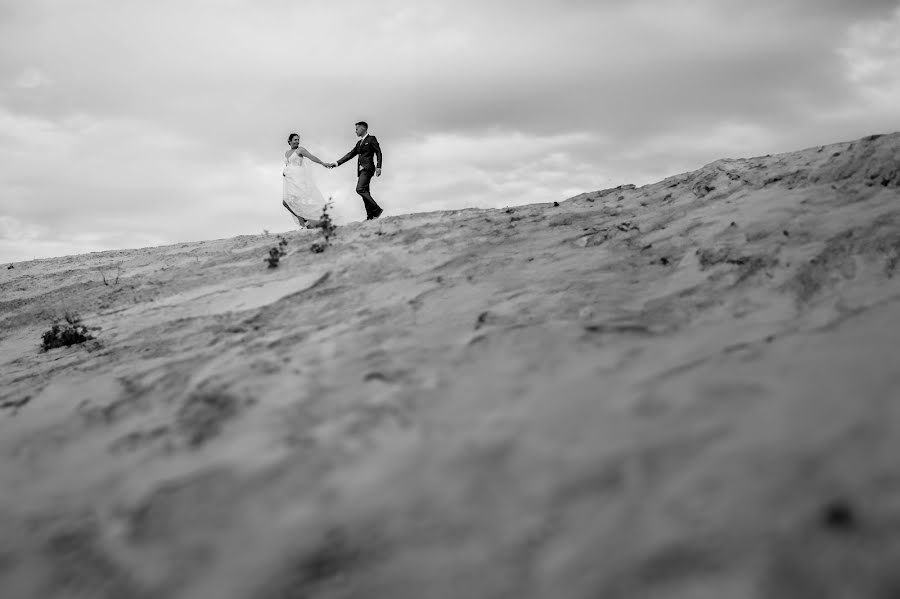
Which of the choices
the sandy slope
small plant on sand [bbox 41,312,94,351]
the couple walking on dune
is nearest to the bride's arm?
the couple walking on dune

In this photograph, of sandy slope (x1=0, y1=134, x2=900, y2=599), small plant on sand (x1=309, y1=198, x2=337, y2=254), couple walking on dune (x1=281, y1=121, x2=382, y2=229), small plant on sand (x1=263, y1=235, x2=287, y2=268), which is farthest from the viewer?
couple walking on dune (x1=281, y1=121, x2=382, y2=229)

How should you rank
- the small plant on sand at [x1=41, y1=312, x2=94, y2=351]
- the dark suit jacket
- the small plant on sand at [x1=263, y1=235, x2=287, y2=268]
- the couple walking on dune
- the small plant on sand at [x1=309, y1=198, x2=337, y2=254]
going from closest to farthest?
the small plant on sand at [x1=41, y1=312, x2=94, y2=351]
the small plant on sand at [x1=263, y1=235, x2=287, y2=268]
the small plant on sand at [x1=309, y1=198, x2=337, y2=254]
the dark suit jacket
the couple walking on dune

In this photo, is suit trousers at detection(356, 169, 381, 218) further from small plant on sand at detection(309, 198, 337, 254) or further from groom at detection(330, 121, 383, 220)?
small plant on sand at detection(309, 198, 337, 254)

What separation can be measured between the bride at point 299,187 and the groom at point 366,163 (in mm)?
883

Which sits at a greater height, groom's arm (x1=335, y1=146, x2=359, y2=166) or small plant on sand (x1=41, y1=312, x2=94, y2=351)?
groom's arm (x1=335, y1=146, x2=359, y2=166)

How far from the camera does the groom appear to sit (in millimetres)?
8758

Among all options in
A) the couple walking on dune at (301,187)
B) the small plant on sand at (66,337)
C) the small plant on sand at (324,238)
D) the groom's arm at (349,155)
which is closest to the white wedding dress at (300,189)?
the couple walking on dune at (301,187)

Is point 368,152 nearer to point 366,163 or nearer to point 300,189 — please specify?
point 366,163

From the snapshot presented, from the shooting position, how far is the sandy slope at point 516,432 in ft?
5.82

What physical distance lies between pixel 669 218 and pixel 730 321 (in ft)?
7.52

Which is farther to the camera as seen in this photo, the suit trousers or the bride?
the bride

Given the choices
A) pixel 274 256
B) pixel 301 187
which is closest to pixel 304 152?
pixel 301 187

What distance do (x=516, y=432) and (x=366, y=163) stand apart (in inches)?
277

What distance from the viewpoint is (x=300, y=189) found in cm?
949
